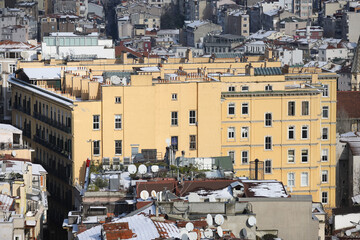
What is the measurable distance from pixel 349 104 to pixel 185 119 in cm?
3962

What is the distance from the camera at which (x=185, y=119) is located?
2665 inches

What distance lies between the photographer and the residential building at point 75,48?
88000mm

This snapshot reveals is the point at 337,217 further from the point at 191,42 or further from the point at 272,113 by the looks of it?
A: the point at 191,42

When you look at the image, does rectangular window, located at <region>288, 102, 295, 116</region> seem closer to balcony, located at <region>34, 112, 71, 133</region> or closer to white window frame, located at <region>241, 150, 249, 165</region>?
white window frame, located at <region>241, 150, 249, 165</region>

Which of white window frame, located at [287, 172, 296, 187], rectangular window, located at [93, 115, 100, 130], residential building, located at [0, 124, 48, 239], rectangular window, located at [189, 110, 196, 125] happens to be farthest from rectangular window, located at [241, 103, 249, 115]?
residential building, located at [0, 124, 48, 239]

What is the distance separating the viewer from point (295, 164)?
70.9 meters

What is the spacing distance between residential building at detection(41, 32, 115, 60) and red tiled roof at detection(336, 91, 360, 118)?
→ 63.4ft

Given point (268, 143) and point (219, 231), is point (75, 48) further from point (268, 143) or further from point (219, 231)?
point (219, 231)

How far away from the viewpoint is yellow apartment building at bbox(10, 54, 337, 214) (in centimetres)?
6625

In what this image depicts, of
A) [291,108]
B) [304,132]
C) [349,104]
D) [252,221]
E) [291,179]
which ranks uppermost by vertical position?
[291,108]

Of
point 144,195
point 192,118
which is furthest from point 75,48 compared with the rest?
point 144,195

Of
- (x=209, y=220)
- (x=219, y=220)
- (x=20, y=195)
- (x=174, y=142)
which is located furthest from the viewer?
(x=174, y=142)

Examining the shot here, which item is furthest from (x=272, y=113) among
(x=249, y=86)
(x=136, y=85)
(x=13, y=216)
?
(x=13, y=216)

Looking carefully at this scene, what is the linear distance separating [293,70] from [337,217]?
81.5 ft
